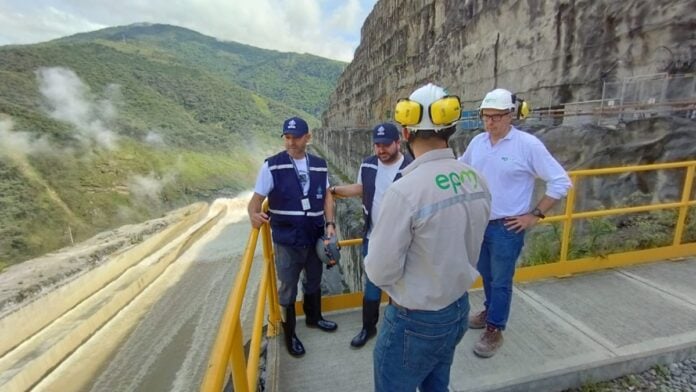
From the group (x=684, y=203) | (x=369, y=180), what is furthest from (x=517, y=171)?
(x=684, y=203)

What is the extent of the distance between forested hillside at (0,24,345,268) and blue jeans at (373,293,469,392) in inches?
1764

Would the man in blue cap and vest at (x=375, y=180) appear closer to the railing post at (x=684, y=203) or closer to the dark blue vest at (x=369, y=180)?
the dark blue vest at (x=369, y=180)

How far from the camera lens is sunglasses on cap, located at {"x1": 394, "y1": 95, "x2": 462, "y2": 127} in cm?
137

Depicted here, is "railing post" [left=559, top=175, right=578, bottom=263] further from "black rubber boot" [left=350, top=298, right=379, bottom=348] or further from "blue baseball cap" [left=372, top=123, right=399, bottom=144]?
"black rubber boot" [left=350, top=298, right=379, bottom=348]

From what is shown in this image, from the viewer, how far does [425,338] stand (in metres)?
1.44

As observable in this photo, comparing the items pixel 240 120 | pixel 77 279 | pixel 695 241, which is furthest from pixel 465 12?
pixel 240 120

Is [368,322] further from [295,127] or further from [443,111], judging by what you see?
[443,111]

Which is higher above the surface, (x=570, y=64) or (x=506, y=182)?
(x=570, y=64)

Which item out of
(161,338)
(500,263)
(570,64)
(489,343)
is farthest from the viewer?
(161,338)

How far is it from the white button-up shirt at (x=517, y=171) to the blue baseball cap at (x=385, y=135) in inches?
24.9

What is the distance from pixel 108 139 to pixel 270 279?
63.2m

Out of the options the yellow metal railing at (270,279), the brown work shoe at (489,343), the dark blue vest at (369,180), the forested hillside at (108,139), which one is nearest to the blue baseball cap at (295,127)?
the dark blue vest at (369,180)

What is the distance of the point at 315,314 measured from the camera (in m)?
3.15

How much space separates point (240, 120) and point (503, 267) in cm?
9556
